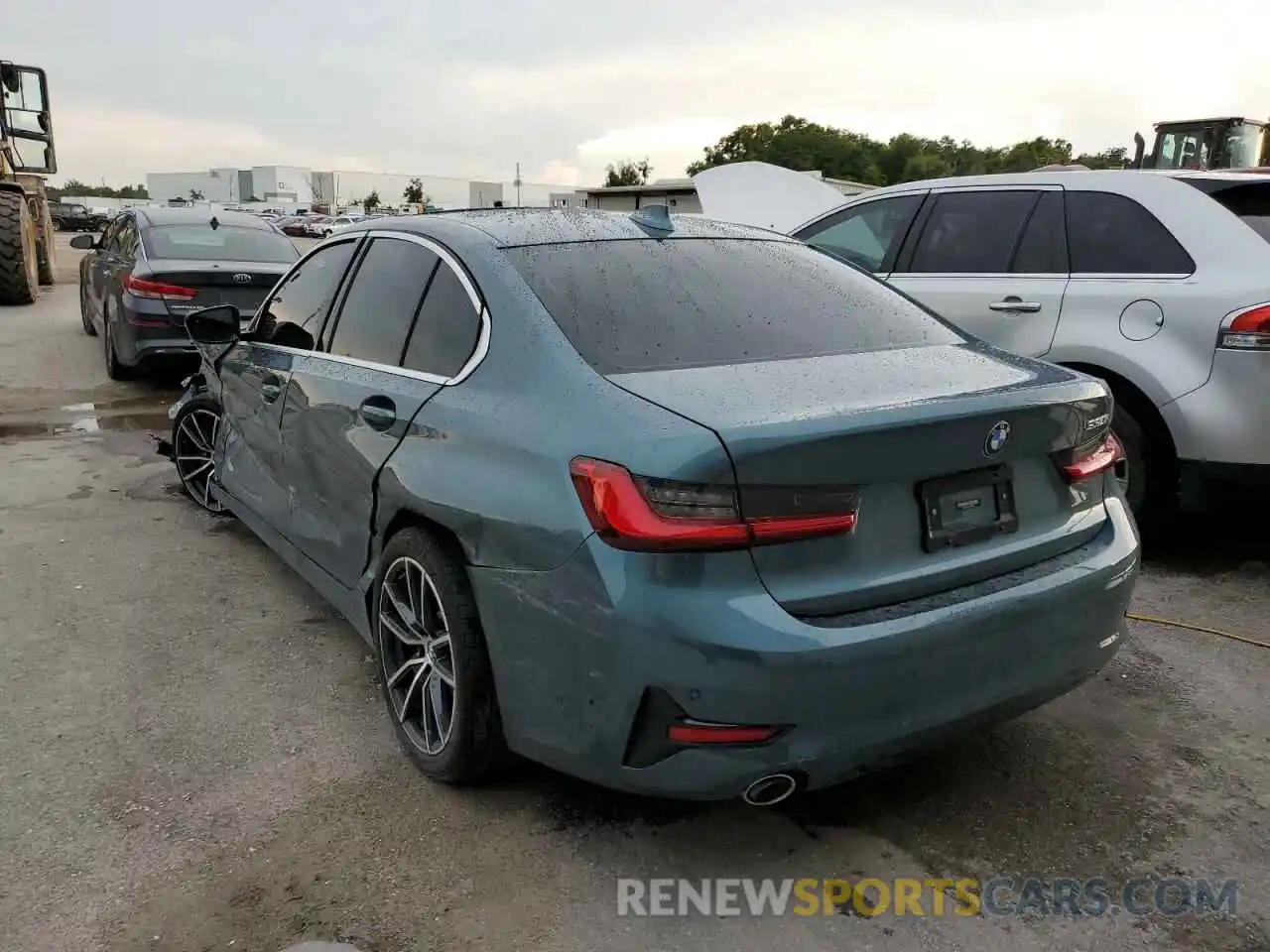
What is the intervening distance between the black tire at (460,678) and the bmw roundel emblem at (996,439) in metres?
1.31

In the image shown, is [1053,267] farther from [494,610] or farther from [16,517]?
[16,517]

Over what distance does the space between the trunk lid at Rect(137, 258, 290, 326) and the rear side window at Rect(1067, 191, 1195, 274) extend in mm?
6048

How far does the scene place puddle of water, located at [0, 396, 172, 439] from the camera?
24.9ft

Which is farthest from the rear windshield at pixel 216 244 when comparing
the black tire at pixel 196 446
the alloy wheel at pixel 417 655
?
the alloy wheel at pixel 417 655

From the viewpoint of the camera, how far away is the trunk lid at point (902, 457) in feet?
7.11

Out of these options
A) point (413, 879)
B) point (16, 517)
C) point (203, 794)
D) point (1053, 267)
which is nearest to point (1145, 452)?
point (1053, 267)

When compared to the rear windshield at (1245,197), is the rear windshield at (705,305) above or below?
below

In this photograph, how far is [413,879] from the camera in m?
2.48

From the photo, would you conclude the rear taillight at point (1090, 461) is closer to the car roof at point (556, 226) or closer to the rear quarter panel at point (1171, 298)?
the car roof at point (556, 226)

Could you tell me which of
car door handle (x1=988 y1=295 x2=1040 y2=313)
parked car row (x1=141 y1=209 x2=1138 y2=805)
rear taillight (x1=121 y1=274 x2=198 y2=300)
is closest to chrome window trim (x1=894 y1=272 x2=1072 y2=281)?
car door handle (x1=988 y1=295 x2=1040 y2=313)

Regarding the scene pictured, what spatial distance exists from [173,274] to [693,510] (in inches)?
295

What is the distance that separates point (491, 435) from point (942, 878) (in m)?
1.53

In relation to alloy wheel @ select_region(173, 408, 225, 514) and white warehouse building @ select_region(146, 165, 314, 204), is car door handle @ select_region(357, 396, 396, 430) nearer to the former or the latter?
alloy wheel @ select_region(173, 408, 225, 514)

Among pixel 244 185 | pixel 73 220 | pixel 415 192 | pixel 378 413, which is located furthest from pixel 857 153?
pixel 378 413
